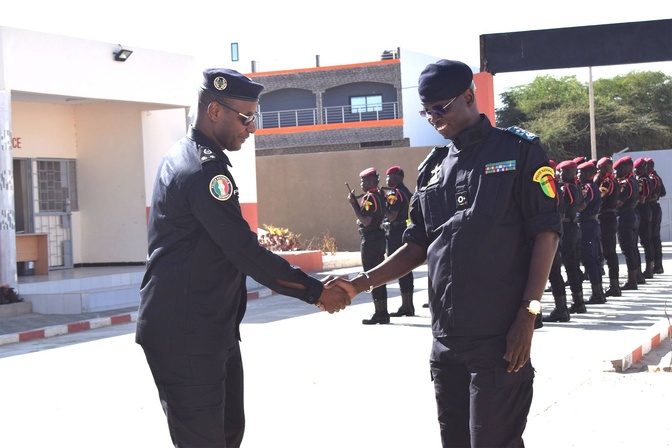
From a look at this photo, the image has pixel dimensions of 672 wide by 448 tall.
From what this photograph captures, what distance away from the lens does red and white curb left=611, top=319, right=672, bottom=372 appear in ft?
26.9

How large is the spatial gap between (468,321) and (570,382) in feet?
14.6

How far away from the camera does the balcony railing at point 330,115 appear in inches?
2105

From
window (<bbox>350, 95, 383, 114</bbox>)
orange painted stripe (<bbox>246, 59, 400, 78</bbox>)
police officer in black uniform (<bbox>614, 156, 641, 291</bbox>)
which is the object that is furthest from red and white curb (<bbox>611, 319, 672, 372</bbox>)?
window (<bbox>350, 95, 383, 114</bbox>)

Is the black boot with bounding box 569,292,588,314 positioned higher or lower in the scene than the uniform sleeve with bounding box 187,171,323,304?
lower

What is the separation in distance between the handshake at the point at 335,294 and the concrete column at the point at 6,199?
12.2 m

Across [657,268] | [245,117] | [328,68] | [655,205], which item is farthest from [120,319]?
[328,68]

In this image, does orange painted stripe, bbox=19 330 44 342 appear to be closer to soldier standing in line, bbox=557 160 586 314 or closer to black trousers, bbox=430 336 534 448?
soldier standing in line, bbox=557 160 586 314

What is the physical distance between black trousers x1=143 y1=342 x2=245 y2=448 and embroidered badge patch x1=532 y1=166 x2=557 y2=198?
1.54 metres

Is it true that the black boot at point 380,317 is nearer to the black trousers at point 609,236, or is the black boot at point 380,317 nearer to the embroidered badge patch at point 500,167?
the black trousers at point 609,236

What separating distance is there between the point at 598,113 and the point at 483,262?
5181 cm

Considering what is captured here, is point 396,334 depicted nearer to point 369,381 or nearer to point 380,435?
point 369,381

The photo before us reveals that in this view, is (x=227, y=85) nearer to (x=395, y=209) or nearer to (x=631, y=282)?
(x=395, y=209)

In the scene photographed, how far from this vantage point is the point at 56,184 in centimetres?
2072

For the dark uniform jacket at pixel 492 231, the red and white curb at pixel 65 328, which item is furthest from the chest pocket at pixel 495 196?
the red and white curb at pixel 65 328
